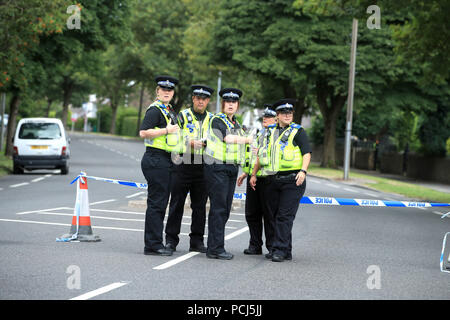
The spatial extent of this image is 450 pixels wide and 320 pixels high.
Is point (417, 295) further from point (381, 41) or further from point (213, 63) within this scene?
point (213, 63)

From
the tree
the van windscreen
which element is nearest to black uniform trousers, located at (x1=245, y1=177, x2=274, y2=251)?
the tree

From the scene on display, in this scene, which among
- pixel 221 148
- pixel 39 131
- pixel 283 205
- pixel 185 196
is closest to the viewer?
pixel 221 148

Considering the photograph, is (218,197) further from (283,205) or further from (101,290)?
(101,290)

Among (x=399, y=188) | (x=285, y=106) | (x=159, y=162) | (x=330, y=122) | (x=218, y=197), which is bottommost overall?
(x=399, y=188)

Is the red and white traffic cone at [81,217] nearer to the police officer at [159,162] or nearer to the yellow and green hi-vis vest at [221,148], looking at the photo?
the police officer at [159,162]

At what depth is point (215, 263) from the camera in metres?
9.05

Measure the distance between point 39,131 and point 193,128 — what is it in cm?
1755

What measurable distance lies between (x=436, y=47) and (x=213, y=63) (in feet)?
65.6

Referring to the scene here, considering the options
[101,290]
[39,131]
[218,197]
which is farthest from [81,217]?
[39,131]

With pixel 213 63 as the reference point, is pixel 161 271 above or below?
below

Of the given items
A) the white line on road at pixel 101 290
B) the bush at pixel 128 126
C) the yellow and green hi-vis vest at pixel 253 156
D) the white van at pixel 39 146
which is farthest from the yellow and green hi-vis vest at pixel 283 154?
the bush at pixel 128 126

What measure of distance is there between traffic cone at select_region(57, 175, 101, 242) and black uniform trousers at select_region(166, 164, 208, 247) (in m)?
1.28

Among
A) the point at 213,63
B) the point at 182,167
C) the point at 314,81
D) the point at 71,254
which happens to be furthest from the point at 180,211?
the point at 213,63
